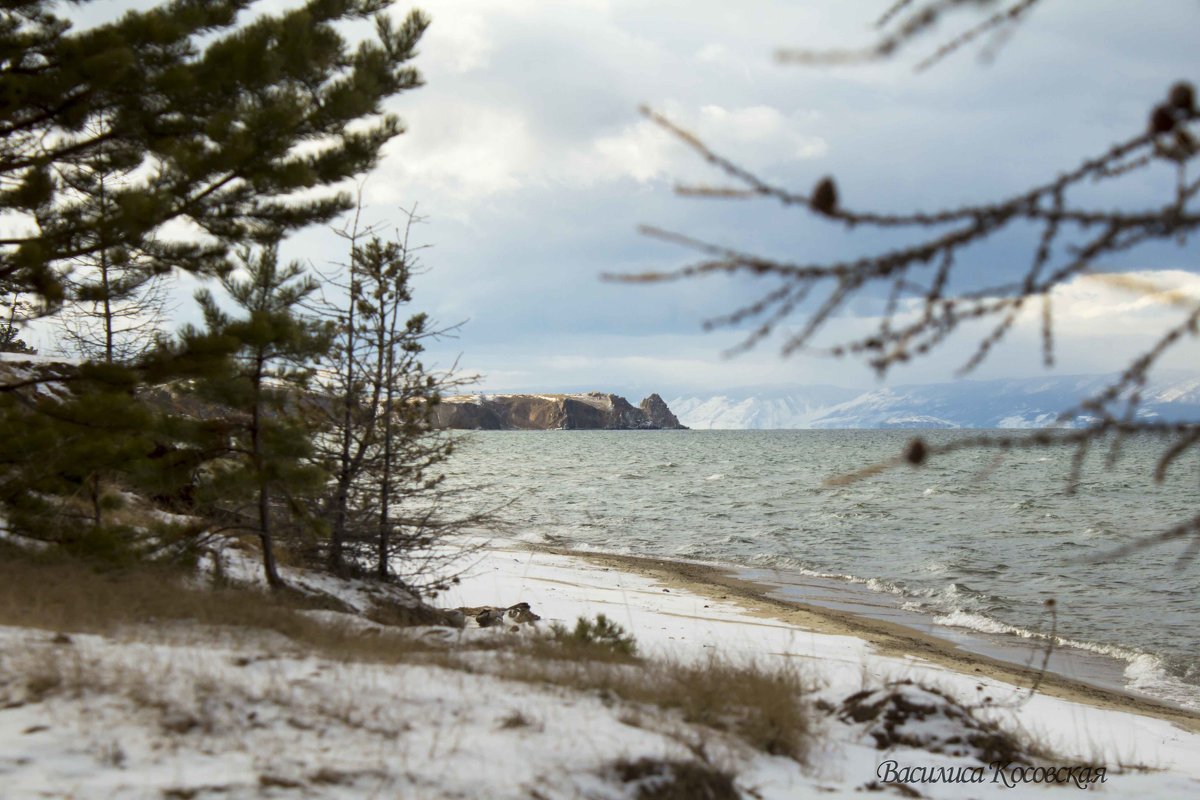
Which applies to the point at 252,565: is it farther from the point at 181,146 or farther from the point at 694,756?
the point at 694,756

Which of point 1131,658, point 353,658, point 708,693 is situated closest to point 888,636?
point 1131,658

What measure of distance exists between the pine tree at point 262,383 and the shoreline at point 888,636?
7875 mm

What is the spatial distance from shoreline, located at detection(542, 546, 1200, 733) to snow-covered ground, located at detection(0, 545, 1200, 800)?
149 inches

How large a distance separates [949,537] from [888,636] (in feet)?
44.6

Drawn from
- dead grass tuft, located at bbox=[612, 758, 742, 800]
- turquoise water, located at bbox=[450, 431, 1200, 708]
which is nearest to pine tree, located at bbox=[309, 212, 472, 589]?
turquoise water, located at bbox=[450, 431, 1200, 708]

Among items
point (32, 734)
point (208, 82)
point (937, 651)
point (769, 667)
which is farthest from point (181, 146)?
point (937, 651)

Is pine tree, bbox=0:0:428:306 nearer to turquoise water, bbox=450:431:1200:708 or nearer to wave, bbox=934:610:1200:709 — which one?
turquoise water, bbox=450:431:1200:708

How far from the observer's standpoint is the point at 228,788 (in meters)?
3.80

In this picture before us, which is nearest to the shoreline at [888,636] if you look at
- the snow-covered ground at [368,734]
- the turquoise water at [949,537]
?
the turquoise water at [949,537]

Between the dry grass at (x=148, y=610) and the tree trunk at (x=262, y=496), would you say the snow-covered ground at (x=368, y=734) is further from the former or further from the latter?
the tree trunk at (x=262, y=496)

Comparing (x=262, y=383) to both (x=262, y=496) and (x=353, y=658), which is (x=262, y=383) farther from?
(x=353, y=658)

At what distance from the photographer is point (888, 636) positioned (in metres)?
14.9

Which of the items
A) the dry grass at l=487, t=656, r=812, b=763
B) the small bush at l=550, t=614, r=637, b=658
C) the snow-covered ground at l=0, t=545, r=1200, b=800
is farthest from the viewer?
the small bush at l=550, t=614, r=637, b=658

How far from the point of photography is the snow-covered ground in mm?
3949
